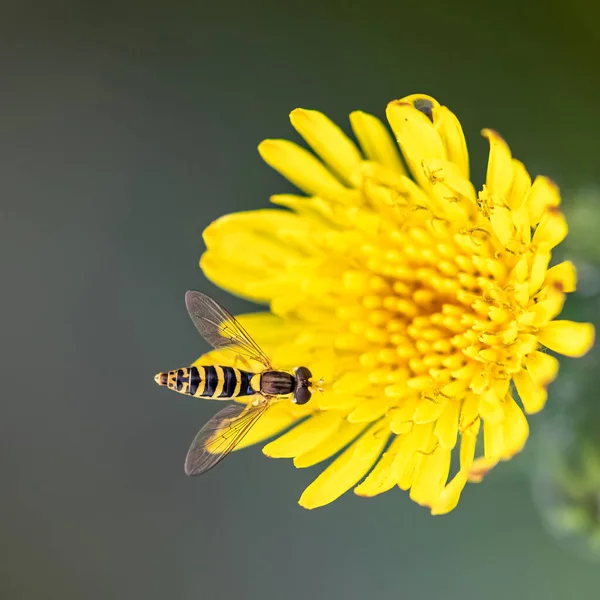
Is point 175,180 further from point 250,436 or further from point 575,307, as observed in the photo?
point 575,307

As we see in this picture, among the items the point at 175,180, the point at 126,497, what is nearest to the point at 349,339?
the point at 175,180

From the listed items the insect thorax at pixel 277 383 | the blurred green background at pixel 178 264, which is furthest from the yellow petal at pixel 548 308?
the blurred green background at pixel 178 264

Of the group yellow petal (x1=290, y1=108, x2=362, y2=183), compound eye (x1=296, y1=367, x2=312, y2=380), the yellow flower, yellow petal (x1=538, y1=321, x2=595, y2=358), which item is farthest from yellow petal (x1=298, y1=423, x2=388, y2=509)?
yellow petal (x1=290, y1=108, x2=362, y2=183)

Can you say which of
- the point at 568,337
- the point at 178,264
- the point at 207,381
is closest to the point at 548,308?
the point at 568,337

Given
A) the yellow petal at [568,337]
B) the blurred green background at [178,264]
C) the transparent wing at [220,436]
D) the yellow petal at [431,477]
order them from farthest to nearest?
1. the blurred green background at [178,264]
2. the transparent wing at [220,436]
3. the yellow petal at [431,477]
4. the yellow petal at [568,337]

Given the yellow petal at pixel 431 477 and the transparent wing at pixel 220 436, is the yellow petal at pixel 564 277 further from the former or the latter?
the transparent wing at pixel 220 436

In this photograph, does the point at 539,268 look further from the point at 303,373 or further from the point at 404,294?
the point at 303,373

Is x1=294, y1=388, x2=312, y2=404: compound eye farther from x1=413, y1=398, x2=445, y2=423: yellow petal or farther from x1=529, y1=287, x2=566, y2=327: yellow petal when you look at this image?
x1=529, y1=287, x2=566, y2=327: yellow petal
